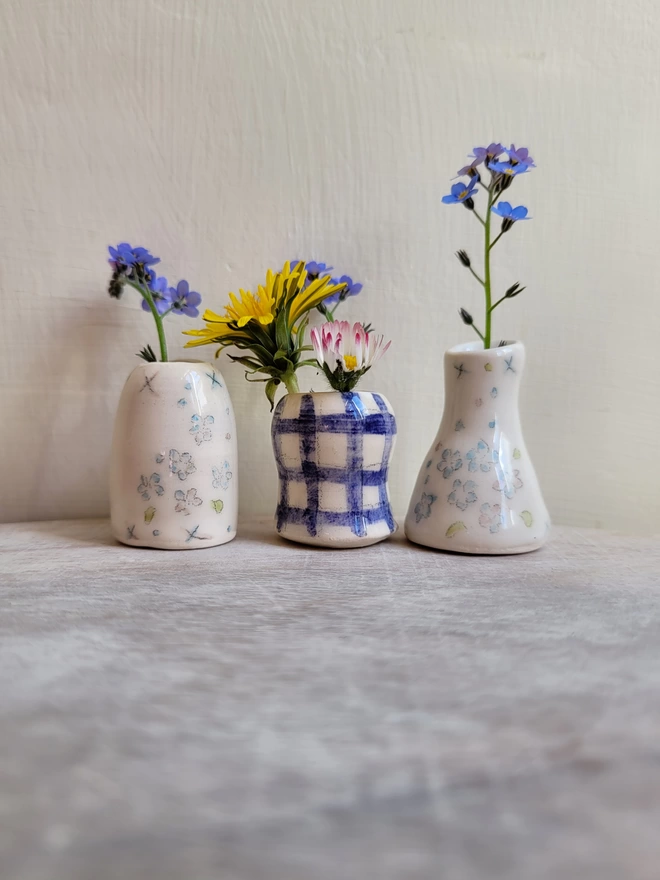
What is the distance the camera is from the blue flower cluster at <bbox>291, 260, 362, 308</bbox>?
25.3 inches

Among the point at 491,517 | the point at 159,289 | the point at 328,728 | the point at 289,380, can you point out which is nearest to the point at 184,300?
the point at 159,289

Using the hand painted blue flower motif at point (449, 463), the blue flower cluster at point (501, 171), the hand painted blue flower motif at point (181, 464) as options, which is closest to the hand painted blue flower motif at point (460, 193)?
the blue flower cluster at point (501, 171)

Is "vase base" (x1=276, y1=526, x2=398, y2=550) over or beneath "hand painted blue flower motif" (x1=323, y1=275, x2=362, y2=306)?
beneath

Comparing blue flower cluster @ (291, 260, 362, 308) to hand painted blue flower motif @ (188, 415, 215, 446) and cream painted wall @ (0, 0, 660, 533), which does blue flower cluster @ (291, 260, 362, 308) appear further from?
hand painted blue flower motif @ (188, 415, 215, 446)

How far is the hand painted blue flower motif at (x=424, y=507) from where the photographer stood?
1.80 ft

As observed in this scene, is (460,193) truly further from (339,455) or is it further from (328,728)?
(328,728)

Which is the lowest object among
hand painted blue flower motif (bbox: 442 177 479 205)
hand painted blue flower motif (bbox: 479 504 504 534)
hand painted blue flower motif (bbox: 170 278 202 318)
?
hand painted blue flower motif (bbox: 479 504 504 534)

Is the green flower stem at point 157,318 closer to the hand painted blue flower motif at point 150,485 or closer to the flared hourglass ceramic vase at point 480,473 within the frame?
the hand painted blue flower motif at point 150,485

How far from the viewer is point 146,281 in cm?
60

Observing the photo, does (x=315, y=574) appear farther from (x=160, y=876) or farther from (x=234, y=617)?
(x=160, y=876)

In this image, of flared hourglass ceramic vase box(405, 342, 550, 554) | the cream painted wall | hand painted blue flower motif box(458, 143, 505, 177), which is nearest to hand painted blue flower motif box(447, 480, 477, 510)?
flared hourglass ceramic vase box(405, 342, 550, 554)

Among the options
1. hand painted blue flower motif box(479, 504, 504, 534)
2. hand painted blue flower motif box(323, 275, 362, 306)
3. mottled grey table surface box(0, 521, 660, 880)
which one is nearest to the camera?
mottled grey table surface box(0, 521, 660, 880)

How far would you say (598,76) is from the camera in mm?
707

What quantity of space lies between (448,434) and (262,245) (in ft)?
1.02
